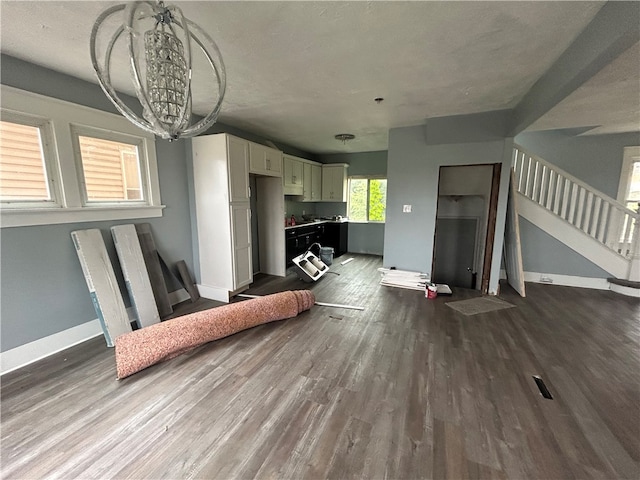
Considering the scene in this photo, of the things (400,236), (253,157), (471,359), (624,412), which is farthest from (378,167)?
(624,412)

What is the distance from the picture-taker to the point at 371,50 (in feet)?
6.66

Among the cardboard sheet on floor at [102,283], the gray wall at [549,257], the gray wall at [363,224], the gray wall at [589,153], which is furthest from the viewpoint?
the gray wall at [363,224]

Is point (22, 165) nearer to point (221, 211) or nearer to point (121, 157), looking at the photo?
point (121, 157)

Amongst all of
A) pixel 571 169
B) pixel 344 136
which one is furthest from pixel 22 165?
pixel 571 169

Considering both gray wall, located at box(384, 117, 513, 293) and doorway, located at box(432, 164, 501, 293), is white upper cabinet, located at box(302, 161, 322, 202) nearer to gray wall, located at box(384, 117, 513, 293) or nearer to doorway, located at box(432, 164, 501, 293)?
gray wall, located at box(384, 117, 513, 293)

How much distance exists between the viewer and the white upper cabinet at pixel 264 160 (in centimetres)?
393

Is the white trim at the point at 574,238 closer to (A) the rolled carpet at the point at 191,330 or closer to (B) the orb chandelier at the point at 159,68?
(A) the rolled carpet at the point at 191,330

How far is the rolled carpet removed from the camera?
217 centimetres

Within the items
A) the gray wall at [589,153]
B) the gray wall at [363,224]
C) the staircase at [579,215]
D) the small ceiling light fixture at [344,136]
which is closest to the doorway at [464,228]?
the staircase at [579,215]

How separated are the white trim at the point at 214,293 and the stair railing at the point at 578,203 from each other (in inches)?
203

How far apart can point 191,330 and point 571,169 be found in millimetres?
6694

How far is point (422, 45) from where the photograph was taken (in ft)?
6.42

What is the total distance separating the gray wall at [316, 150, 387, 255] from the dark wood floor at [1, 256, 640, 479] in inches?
150

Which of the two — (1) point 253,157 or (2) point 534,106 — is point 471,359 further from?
(1) point 253,157
